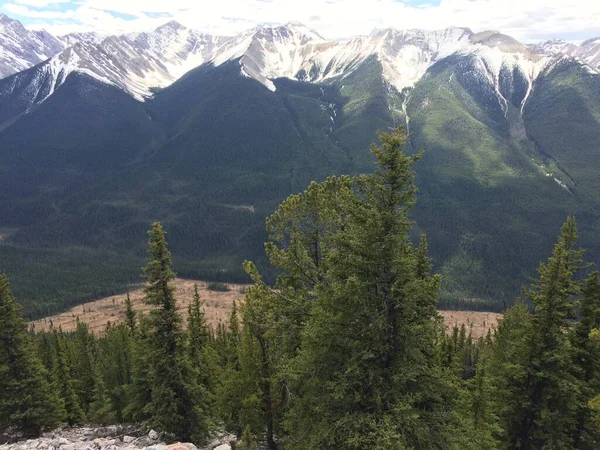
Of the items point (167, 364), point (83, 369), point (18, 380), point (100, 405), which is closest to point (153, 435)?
point (167, 364)

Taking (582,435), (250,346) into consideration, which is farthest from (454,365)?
(250,346)

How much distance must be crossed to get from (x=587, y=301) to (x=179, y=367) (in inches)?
1119

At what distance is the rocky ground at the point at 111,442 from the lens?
2233 cm

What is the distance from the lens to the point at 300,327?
21.7 meters

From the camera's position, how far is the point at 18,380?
1359 inches

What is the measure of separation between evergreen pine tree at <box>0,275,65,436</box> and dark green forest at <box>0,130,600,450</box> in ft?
0.37

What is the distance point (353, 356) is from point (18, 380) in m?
31.9

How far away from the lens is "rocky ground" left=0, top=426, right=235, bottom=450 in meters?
22.3

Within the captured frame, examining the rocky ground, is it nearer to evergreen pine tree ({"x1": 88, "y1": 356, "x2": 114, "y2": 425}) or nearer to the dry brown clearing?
evergreen pine tree ({"x1": 88, "y1": 356, "x2": 114, "y2": 425})

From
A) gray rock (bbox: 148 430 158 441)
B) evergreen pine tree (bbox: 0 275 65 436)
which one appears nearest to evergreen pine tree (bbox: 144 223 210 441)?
gray rock (bbox: 148 430 158 441)

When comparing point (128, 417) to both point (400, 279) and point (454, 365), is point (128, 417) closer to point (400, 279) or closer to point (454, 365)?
point (454, 365)

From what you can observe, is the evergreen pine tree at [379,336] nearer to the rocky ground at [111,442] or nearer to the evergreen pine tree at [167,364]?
the rocky ground at [111,442]

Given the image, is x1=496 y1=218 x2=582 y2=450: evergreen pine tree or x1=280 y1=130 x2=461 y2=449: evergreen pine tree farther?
x1=496 y1=218 x2=582 y2=450: evergreen pine tree

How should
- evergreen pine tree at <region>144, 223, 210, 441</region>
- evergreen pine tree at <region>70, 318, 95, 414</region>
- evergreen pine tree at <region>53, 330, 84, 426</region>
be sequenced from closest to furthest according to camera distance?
evergreen pine tree at <region>144, 223, 210, 441</region> → evergreen pine tree at <region>53, 330, 84, 426</region> → evergreen pine tree at <region>70, 318, 95, 414</region>
